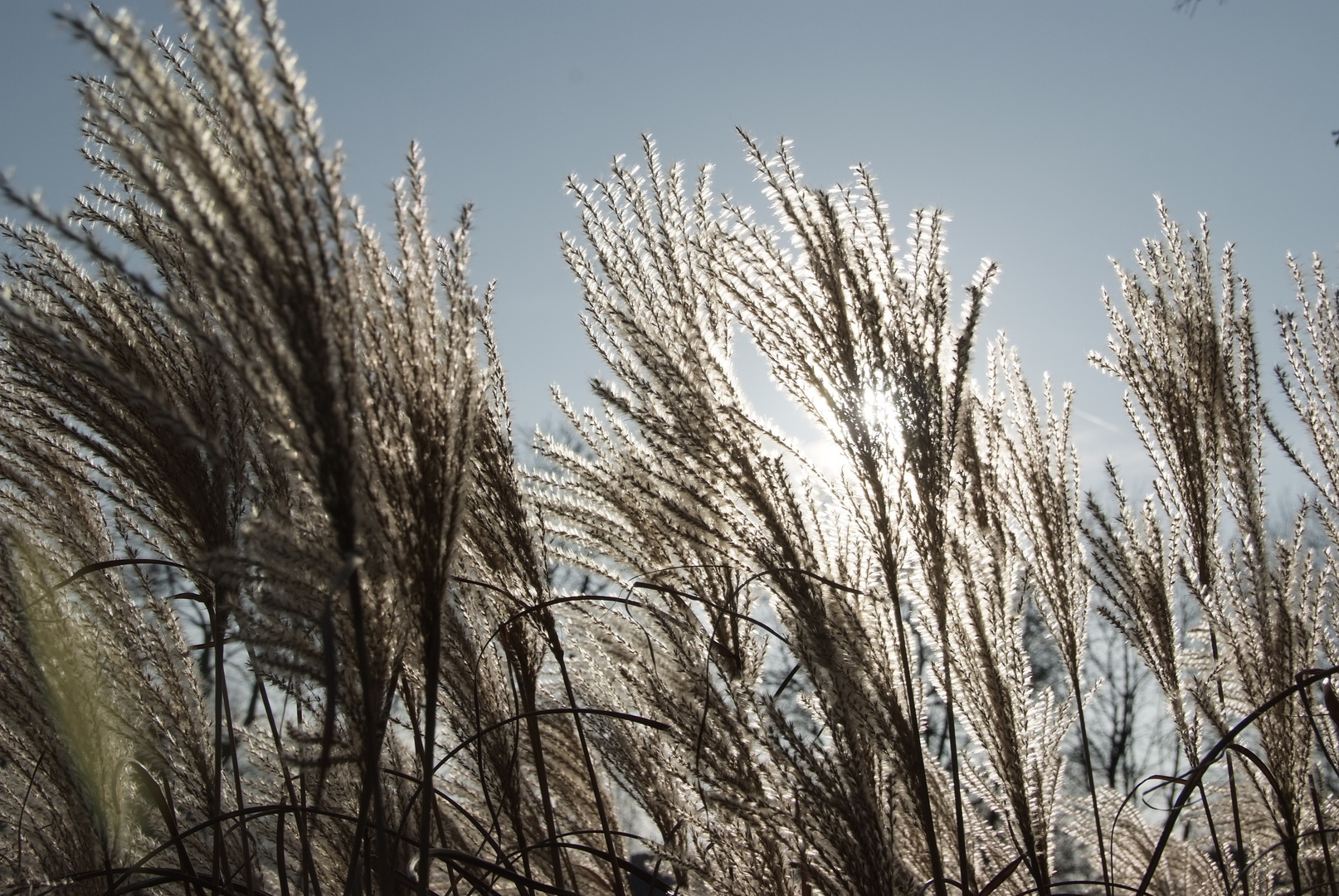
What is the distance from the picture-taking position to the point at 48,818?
2.31m

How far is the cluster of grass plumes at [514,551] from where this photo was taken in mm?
1039

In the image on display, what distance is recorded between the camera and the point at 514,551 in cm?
184

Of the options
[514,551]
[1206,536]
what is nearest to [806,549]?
[514,551]

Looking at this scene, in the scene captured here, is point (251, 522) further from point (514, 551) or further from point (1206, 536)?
point (1206, 536)

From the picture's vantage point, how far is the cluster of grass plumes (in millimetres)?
1039

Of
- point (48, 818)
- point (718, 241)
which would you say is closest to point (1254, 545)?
point (718, 241)

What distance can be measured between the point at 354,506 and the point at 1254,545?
2.46 m

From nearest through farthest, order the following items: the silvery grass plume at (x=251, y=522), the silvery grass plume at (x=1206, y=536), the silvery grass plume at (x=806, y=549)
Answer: the silvery grass plume at (x=251, y=522), the silvery grass plume at (x=806, y=549), the silvery grass plume at (x=1206, y=536)

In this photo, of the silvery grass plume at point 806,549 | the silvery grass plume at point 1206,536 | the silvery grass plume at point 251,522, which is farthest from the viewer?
the silvery grass plume at point 1206,536

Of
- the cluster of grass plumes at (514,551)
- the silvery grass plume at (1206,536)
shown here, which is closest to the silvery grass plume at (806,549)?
the cluster of grass plumes at (514,551)

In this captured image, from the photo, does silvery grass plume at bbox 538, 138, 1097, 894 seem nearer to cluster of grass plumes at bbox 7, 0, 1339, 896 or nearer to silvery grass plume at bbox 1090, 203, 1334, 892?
cluster of grass plumes at bbox 7, 0, 1339, 896

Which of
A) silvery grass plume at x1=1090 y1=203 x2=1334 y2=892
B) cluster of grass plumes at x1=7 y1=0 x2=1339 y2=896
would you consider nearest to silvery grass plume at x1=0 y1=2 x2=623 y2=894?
cluster of grass plumes at x1=7 y1=0 x2=1339 y2=896

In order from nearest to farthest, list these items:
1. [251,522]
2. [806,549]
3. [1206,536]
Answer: [251,522] → [806,549] → [1206,536]

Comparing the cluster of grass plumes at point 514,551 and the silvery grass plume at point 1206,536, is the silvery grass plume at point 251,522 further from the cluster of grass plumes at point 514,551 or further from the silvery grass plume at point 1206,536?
the silvery grass plume at point 1206,536
